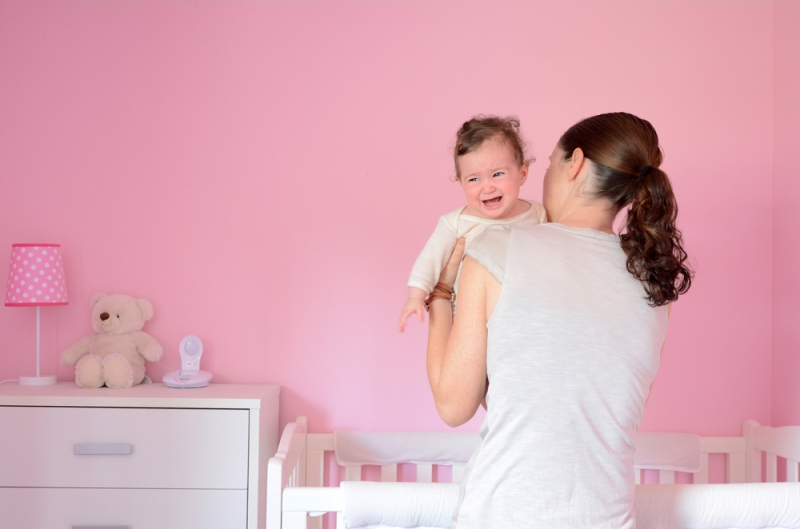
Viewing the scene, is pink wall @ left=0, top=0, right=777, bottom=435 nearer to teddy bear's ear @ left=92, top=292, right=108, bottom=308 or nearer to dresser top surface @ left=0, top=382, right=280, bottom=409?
teddy bear's ear @ left=92, top=292, right=108, bottom=308

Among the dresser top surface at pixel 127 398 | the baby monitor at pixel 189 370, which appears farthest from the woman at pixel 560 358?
the baby monitor at pixel 189 370

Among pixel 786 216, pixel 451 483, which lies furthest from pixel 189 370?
pixel 786 216

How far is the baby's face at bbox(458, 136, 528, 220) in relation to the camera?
1.43 m

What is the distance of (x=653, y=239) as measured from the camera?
3.55ft

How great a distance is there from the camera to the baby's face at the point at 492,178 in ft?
4.68

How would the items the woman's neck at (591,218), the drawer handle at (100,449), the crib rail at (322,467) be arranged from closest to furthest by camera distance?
1. the woman's neck at (591,218)
2. the drawer handle at (100,449)
3. the crib rail at (322,467)

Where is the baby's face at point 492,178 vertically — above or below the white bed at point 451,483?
above

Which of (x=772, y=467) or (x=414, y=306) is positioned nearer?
(x=414, y=306)

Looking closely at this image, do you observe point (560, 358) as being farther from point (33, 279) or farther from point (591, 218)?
point (33, 279)

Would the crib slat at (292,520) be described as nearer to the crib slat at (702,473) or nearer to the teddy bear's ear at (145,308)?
the teddy bear's ear at (145,308)

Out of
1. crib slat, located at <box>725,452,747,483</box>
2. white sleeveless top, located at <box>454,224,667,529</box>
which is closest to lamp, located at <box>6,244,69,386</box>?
white sleeveless top, located at <box>454,224,667,529</box>

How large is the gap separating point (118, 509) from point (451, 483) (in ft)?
3.38

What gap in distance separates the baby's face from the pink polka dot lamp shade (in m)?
1.45

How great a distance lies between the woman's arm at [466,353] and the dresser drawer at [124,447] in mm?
1048
